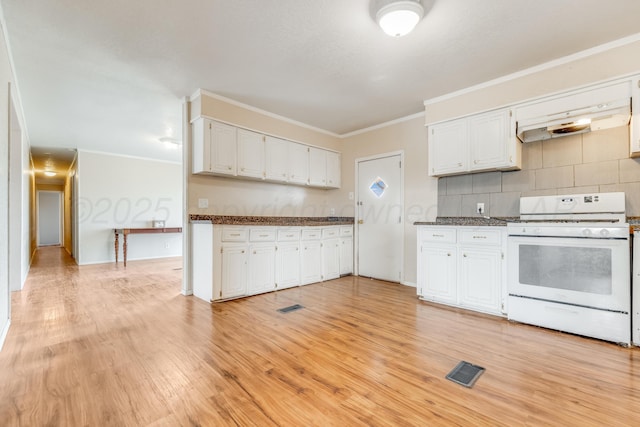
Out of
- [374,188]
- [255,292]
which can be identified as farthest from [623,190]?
[255,292]

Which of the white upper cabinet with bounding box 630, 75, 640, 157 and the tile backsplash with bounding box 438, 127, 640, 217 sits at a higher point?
the white upper cabinet with bounding box 630, 75, 640, 157

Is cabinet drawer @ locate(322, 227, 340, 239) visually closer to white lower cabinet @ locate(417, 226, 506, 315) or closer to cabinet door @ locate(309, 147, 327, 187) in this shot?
cabinet door @ locate(309, 147, 327, 187)

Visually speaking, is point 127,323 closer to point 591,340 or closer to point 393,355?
point 393,355

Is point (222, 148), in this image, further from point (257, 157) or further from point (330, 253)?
point (330, 253)

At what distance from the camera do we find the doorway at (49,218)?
1101 cm

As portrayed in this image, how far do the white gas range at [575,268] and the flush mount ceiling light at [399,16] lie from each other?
6.69 ft

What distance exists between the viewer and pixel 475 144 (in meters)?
3.29

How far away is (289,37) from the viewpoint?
98.3 inches

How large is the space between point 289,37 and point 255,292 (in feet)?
9.35

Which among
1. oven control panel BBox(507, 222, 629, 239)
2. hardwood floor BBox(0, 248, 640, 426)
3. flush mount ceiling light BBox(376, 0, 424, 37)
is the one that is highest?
flush mount ceiling light BBox(376, 0, 424, 37)

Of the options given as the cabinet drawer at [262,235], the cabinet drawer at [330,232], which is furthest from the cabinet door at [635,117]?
the cabinet drawer at [262,235]

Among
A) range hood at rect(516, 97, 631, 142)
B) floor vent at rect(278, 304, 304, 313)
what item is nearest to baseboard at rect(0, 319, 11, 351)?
floor vent at rect(278, 304, 304, 313)

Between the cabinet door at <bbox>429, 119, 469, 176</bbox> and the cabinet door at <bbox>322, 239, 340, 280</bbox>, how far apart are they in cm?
186

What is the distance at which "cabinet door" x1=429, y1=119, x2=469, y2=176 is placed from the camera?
3.38m
